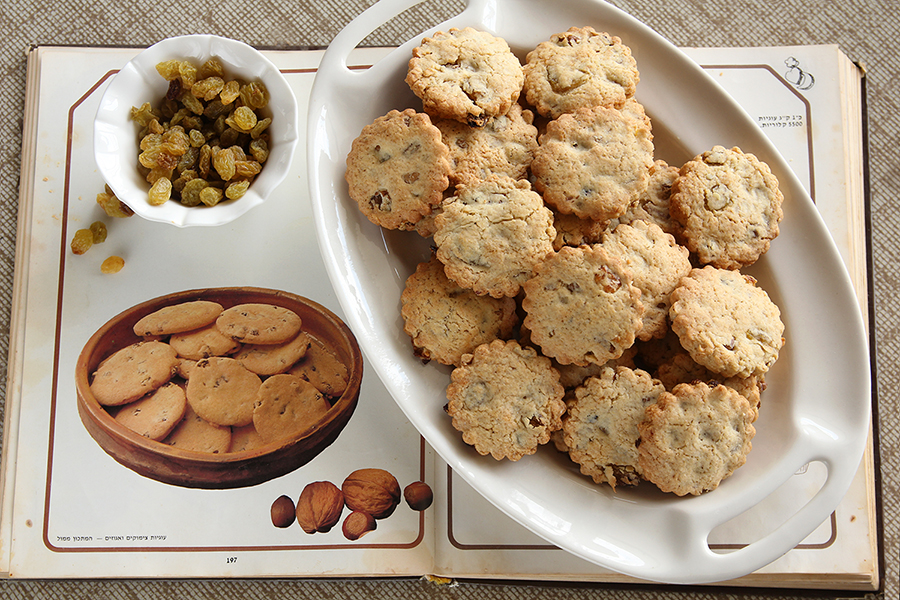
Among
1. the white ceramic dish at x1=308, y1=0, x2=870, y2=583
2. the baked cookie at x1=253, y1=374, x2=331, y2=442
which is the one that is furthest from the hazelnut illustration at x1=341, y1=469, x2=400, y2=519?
the white ceramic dish at x1=308, y1=0, x2=870, y2=583

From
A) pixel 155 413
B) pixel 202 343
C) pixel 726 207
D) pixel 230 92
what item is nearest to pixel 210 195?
pixel 230 92

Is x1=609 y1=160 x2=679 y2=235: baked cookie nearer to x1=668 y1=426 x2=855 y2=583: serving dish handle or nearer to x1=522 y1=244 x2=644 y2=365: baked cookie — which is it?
x1=522 y1=244 x2=644 y2=365: baked cookie

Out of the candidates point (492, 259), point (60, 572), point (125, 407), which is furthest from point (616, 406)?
point (60, 572)

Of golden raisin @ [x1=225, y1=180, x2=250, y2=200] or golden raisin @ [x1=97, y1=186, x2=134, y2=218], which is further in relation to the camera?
golden raisin @ [x1=97, y1=186, x2=134, y2=218]

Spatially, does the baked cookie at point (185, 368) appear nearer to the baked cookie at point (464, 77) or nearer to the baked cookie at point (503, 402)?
the baked cookie at point (503, 402)

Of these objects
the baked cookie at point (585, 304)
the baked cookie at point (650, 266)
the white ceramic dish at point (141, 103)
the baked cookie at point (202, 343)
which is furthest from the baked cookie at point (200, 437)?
the baked cookie at point (650, 266)

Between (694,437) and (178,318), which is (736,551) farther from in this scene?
(178,318)

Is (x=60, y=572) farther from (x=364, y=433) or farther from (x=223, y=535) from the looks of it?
(x=364, y=433)
